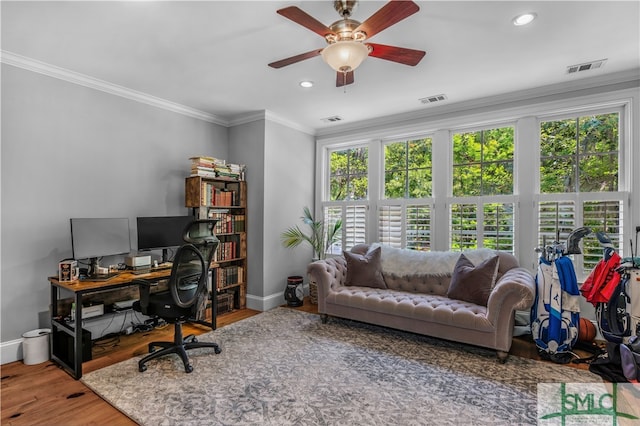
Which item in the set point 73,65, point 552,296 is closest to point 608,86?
point 552,296

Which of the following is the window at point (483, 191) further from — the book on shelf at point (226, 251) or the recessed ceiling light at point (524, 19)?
the book on shelf at point (226, 251)

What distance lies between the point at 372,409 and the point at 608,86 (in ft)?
12.4

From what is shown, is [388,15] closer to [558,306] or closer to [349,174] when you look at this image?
[558,306]

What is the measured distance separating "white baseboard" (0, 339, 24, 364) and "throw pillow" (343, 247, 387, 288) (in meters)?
3.18

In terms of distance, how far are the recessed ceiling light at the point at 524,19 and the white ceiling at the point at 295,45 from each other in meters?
0.05

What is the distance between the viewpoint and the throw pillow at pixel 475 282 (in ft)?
10.5

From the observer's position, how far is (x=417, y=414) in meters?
2.11

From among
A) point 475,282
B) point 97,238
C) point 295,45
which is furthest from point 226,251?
point 475,282

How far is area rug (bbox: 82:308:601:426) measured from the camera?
211 cm

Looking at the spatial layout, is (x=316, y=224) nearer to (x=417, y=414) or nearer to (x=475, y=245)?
(x=475, y=245)

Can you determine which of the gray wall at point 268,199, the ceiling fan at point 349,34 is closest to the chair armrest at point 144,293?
the gray wall at point 268,199

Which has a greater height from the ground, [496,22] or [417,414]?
[496,22]

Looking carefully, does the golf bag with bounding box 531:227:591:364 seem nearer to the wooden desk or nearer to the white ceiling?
the white ceiling

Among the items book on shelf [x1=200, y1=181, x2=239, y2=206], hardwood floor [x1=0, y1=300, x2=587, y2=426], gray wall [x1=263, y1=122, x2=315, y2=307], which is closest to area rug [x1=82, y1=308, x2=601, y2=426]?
hardwood floor [x1=0, y1=300, x2=587, y2=426]
